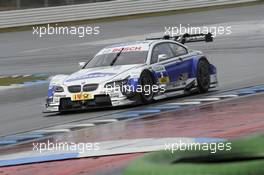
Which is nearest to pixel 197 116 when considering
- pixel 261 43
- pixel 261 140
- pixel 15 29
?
pixel 261 140

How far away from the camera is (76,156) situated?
8258 mm

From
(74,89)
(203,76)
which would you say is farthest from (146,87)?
(203,76)

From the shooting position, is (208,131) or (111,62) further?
(111,62)

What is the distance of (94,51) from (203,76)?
14.8 meters

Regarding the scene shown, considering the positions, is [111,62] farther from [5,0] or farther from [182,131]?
[5,0]

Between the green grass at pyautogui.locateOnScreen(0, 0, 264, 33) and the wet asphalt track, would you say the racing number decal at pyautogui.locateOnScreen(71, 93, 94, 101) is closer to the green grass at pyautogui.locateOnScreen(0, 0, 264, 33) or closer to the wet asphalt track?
the wet asphalt track

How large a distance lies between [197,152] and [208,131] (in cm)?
544

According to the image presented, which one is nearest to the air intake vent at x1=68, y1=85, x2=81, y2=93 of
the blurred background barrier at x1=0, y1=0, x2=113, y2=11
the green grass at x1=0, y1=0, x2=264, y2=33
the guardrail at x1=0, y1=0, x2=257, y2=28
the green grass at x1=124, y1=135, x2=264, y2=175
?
the green grass at x1=124, y1=135, x2=264, y2=175

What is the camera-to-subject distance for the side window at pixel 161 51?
46.8ft
